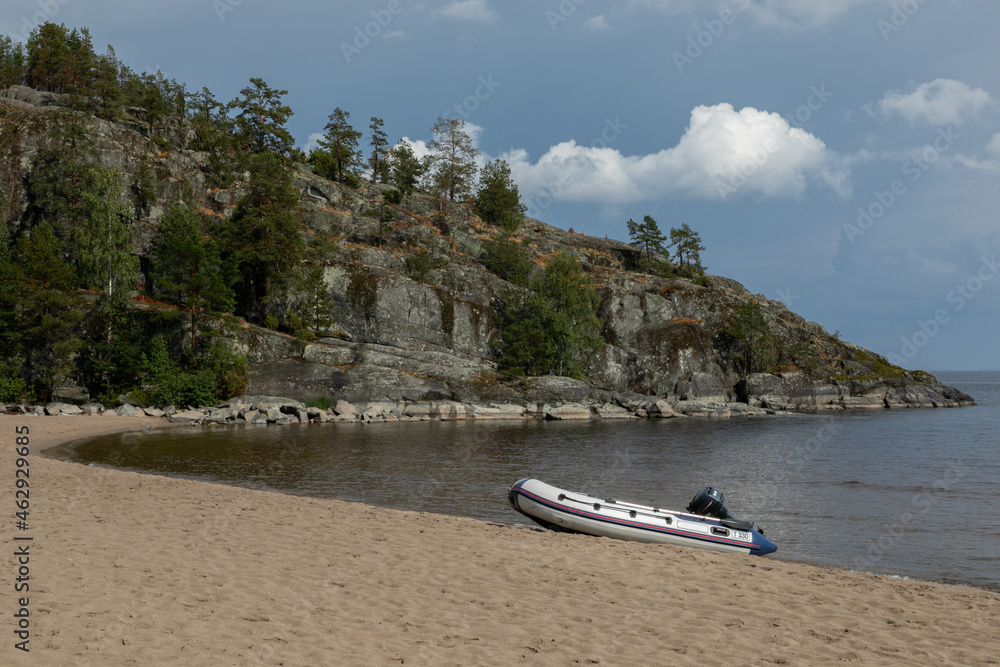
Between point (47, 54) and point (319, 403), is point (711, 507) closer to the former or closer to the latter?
point (319, 403)

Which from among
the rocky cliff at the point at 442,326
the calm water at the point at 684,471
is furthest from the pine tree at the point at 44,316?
the calm water at the point at 684,471

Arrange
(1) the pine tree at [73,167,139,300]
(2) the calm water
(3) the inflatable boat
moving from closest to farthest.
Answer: (3) the inflatable boat, (2) the calm water, (1) the pine tree at [73,167,139,300]

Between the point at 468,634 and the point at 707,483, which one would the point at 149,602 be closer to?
the point at 468,634

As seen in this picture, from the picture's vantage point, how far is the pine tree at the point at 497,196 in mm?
82812

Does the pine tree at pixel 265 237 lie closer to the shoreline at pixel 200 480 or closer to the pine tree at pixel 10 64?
the shoreline at pixel 200 480

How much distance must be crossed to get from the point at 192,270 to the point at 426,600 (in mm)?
43513

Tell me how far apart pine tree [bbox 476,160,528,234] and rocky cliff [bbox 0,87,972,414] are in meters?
2.85

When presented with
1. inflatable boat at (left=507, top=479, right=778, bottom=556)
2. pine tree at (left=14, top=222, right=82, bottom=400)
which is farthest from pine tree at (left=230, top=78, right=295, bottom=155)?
inflatable boat at (left=507, top=479, right=778, bottom=556)

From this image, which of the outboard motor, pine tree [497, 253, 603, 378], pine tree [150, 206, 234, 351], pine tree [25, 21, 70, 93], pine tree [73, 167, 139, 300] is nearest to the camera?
the outboard motor

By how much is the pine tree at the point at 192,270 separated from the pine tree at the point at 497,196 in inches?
1704

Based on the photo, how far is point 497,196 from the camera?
83062 mm

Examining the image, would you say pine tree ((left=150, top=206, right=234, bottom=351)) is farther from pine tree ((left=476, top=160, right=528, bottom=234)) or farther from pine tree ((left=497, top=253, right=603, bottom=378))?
pine tree ((left=476, top=160, right=528, bottom=234))

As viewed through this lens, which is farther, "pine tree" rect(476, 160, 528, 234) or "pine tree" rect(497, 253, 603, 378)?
"pine tree" rect(476, 160, 528, 234)

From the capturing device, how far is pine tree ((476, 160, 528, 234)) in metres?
82.8
